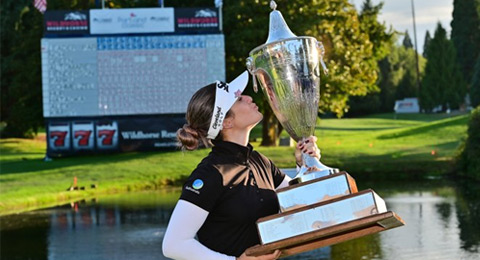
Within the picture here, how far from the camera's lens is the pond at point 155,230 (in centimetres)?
1388

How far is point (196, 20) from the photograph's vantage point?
33188mm

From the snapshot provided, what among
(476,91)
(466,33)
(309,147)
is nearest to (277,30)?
(309,147)

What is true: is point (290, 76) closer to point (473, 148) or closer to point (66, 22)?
point (473, 148)

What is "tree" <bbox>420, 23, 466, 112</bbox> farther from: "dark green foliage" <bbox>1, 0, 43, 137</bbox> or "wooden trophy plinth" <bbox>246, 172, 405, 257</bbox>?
"wooden trophy plinth" <bbox>246, 172, 405, 257</bbox>

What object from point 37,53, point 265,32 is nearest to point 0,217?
point 265,32

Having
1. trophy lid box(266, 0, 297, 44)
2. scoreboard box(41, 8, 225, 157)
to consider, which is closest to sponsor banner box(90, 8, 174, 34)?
scoreboard box(41, 8, 225, 157)

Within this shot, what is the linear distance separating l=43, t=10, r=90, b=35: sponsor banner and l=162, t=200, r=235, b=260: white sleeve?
→ 97.7 ft

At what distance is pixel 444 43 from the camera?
68062mm

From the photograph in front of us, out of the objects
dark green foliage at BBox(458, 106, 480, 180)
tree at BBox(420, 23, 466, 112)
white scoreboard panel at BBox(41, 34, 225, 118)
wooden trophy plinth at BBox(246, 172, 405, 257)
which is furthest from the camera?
tree at BBox(420, 23, 466, 112)

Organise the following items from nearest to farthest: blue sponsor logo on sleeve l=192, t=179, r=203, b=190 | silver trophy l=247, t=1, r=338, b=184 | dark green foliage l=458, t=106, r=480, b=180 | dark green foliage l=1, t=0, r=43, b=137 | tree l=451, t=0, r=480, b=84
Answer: blue sponsor logo on sleeve l=192, t=179, r=203, b=190 → silver trophy l=247, t=1, r=338, b=184 → dark green foliage l=458, t=106, r=480, b=180 → dark green foliage l=1, t=0, r=43, b=137 → tree l=451, t=0, r=480, b=84

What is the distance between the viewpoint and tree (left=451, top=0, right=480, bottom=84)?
70.7 meters

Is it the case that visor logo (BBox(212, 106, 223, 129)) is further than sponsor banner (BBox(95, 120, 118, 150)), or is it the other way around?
sponsor banner (BBox(95, 120, 118, 150))

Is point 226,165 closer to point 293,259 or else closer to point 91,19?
point 293,259

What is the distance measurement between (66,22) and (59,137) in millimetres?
4272
